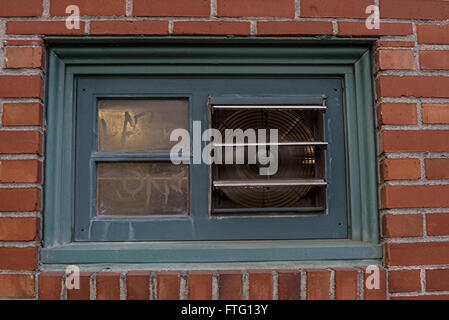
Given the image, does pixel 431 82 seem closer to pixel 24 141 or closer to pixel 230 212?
pixel 230 212

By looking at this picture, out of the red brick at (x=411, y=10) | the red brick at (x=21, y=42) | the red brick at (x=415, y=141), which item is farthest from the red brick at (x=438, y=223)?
the red brick at (x=21, y=42)

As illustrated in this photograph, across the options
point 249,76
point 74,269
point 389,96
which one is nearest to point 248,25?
point 249,76

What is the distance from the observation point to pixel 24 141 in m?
1.40

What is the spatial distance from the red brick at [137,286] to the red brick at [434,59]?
4.32ft

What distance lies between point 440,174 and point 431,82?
1.16 feet

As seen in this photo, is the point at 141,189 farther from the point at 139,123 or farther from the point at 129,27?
the point at 129,27

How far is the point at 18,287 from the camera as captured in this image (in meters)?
1.37

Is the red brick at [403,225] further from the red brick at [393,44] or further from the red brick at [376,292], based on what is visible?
the red brick at [393,44]

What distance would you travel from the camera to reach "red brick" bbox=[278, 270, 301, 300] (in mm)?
1395

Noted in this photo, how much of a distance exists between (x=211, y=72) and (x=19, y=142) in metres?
0.77

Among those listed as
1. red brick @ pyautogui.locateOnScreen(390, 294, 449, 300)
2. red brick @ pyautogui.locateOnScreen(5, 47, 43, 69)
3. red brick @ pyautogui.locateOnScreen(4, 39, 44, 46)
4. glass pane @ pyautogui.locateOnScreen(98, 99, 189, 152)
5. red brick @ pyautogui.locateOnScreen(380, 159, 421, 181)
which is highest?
red brick @ pyautogui.locateOnScreen(4, 39, 44, 46)

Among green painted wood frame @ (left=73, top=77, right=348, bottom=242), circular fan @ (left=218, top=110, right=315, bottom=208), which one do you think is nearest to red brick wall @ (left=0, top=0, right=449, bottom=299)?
green painted wood frame @ (left=73, top=77, right=348, bottom=242)

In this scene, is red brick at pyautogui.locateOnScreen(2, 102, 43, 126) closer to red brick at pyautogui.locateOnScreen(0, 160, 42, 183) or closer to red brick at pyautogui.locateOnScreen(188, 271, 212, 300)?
red brick at pyautogui.locateOnScreen(0, 160, 42, 183)

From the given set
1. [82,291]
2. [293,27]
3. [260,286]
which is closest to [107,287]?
[82,291]
